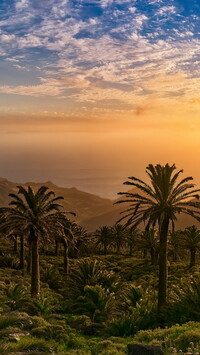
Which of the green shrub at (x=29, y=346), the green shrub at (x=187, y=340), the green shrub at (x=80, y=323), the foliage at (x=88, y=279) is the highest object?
the foliage at (x=88, y=279)

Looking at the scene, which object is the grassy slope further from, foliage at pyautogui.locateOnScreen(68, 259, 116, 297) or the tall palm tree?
the tall palm tree

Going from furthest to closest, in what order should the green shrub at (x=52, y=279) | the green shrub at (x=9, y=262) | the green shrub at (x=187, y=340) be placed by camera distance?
1. the green shrub at (x=9, y=262)
2. the green shrub at (x=52, y=279)
3. the green shrub at (x=187, y=340)

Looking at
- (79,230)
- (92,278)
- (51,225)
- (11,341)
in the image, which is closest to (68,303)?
(92,278)

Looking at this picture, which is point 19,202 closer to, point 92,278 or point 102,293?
point 92,278

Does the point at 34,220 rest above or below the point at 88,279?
above

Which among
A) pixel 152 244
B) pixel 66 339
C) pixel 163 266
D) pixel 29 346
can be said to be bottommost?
pixel 66 339

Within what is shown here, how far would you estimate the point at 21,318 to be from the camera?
17984 millimetres

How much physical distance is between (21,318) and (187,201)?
508 inches

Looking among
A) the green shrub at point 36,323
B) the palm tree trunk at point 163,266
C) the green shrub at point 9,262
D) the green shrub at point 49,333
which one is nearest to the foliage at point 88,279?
the palm tree trunk at point 163,266

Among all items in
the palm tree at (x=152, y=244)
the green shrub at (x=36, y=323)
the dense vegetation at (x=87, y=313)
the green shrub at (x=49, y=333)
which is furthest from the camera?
the palm tree at (x=152, y=244)

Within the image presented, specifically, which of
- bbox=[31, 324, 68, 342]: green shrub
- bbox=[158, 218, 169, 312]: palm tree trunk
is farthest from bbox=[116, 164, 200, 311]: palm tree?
bbox=[31, 324, 68, 342]: green shrub

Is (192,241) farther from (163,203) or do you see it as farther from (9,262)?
(163,203)

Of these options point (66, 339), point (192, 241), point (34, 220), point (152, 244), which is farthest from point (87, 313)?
point (152, 244)

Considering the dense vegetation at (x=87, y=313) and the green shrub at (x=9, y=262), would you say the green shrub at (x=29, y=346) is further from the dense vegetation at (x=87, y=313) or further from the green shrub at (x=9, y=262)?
the green shrub at (x=9, y=262)
